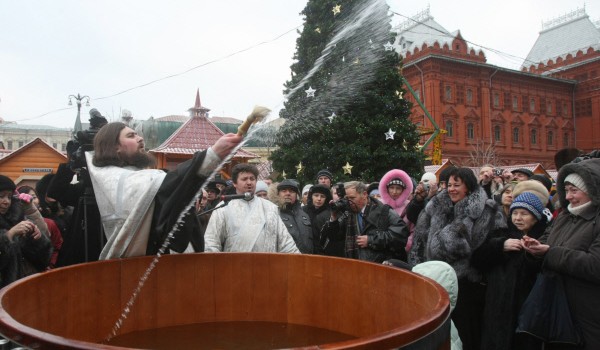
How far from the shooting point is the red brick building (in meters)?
37.6

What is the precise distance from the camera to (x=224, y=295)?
8.36 ft

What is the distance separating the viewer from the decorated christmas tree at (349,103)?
1141 centimetres

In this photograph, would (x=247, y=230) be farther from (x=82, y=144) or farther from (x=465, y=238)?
(x=465, y=238)

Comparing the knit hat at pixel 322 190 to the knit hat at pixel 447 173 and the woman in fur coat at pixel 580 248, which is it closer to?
the knit hat at pixel 447 173

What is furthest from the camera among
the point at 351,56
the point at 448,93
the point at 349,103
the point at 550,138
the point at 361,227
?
the point at 550,138

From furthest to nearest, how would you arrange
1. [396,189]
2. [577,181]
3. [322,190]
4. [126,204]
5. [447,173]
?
1. [322,190]
2. [396,189]
3. [447,173]
4. [577,181]
5. [126,204]

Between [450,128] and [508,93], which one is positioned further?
[508,93]

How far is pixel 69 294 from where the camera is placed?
209 centimetres

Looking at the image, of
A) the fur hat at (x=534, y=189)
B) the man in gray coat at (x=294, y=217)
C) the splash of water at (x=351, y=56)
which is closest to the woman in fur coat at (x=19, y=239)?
the man in gray coat at (x=294, y=217)

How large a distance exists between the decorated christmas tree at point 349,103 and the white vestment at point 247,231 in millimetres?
7574

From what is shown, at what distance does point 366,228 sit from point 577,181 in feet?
6.68

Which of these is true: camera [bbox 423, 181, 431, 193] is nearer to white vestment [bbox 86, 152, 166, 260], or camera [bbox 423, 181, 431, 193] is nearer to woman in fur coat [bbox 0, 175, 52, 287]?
white vestment [bbox 86, 152, 166, 260]

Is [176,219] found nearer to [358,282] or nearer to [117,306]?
[117,306]

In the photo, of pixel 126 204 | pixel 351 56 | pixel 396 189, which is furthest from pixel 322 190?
pixel 351 56
